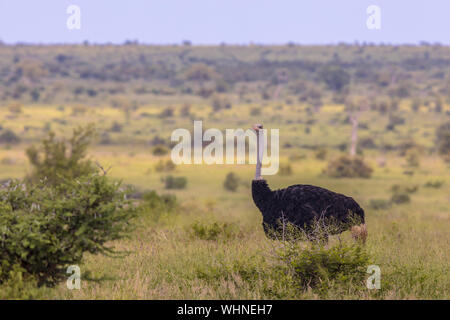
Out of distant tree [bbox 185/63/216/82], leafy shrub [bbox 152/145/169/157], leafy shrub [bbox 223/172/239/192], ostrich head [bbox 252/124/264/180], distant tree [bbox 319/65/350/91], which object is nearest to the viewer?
ostrich head [bbox 252/124/264/180]

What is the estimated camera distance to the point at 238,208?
20703 millimetres

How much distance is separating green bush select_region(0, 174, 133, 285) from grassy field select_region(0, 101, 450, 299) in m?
0.24

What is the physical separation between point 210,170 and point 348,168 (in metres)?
6.31

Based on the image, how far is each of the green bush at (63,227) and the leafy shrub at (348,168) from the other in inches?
940

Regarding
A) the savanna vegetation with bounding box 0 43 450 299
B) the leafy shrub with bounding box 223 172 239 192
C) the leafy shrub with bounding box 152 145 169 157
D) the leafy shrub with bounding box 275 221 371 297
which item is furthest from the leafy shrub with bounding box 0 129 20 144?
the leafy shrub with bounding box 275 221 371 297

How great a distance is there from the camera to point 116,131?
4394 centimetres

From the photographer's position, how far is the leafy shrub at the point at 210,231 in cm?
941

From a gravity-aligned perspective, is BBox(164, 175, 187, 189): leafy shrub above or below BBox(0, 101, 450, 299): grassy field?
below

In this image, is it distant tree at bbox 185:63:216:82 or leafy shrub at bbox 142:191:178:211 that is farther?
distant tree at bbox 185:63:216:82

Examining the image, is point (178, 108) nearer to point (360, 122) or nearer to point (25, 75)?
point (360, 122)

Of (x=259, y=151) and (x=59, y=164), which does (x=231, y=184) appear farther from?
(x=259, y=151)

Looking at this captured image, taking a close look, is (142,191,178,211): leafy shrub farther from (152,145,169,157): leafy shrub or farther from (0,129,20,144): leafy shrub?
(0,129,20,144): leafy shrub

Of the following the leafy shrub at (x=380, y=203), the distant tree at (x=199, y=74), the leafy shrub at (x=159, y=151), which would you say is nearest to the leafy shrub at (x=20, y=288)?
the leafy shrub at (x=380, y=203)

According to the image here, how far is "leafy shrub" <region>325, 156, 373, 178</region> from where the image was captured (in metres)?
29.1
